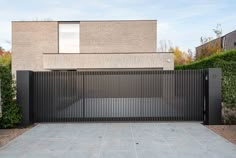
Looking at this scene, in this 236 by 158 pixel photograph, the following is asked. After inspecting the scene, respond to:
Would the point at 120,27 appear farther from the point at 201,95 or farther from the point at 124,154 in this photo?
the point at 124,154

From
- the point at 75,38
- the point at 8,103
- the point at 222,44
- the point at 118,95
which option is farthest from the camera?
the point at 222,44

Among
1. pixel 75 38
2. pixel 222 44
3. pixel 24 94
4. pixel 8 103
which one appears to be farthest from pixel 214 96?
pixel 222 44

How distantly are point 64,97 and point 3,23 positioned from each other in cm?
2369

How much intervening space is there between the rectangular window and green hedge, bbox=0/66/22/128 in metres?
15.2

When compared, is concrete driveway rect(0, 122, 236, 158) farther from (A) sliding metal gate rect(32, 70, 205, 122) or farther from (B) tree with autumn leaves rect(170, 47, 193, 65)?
(B) tree with autumn leaves rect(170, 47, 193, 65)

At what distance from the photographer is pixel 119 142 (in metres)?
7.33

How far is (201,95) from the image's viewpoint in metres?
10.3

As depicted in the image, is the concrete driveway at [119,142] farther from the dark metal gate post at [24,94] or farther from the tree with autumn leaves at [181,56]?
the tree with autumn leaves at [181,56]

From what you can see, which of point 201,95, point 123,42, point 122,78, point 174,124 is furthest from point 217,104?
point 123,42

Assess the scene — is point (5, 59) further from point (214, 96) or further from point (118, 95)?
point (214, 96)

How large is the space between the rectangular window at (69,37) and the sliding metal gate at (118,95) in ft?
46.5

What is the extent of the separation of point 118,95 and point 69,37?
14886 mm

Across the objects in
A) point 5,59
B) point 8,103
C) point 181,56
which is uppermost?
point 181,56

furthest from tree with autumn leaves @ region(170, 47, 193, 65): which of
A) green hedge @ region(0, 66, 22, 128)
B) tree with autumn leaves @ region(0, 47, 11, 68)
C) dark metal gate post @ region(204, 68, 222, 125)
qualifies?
green hedge @ region(0, 66, 22, 128)
